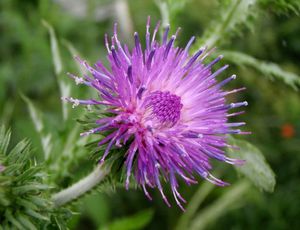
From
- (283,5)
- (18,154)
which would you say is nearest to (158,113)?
(18,154)

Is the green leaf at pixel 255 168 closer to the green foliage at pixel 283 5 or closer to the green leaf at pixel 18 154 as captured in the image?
the green foliage at pixel 283 5

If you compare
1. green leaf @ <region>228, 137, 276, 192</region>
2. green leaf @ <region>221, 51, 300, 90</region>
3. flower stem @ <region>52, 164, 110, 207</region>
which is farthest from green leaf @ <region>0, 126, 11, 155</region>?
green leaf @ <region>221, 51, 300, 90</region>

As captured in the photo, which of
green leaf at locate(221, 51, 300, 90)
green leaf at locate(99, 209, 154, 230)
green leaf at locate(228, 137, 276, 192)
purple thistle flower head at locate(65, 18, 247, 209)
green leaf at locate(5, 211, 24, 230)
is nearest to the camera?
green leaf at locate(5, 211, 24, 230)

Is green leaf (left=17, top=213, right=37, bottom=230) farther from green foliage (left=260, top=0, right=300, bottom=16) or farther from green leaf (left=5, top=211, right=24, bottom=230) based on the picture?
green foliage (left=260, top=0, right=300, bottom=16)

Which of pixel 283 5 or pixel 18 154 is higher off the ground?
pixel 18 154

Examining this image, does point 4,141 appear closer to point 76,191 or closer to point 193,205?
point 76,191

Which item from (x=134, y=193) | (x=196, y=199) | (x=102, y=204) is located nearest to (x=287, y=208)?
(x=196, y=199)
